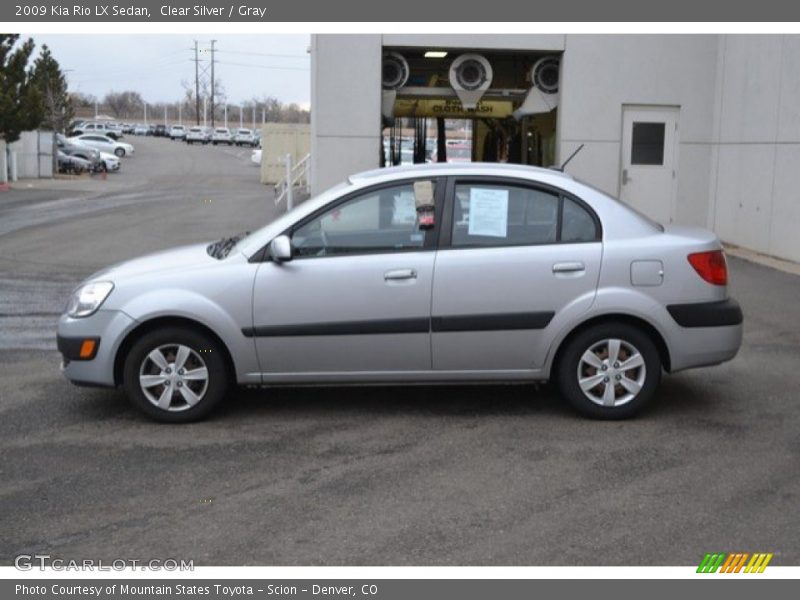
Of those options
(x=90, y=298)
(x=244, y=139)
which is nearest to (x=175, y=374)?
(x=90, y=298)

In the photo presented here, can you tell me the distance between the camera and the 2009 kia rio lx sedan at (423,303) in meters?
6.15

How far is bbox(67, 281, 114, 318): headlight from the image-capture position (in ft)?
20.3

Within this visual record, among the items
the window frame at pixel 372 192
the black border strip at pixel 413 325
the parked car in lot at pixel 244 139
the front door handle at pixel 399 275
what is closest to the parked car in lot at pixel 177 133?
the parked car in lot at pixel 244 139

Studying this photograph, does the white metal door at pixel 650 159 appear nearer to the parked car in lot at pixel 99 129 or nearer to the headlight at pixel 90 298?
the headlight at pixel 90 298

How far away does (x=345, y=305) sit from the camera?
6.15 meters

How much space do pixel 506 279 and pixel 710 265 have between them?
1.36 meters

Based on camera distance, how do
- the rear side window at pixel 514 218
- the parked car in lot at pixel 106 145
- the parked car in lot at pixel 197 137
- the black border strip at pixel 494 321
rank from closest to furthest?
1. the black border strip at pixel 494 321
2. the rear side window at pixel 514 218
3. the parked car in lot at pixel 106 145
4. the parked car in lot at pixel 197 137

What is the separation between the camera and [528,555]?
431 centimetres

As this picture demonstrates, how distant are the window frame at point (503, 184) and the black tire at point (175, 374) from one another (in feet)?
5.41

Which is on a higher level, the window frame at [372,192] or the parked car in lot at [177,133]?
the parked car in lot at [177,133]

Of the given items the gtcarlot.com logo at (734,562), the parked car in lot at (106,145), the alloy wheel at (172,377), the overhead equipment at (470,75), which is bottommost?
the gtcarlot.com logo at (734,562)

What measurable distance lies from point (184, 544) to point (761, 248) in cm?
1229

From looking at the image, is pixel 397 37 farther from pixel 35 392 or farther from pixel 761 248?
pixel 35 392

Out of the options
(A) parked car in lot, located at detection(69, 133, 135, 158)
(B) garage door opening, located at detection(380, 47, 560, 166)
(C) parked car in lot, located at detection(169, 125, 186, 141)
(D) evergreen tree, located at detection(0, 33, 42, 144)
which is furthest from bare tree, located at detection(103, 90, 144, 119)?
(B) garage door opening, located at detection(380, 47, 560, 166)
